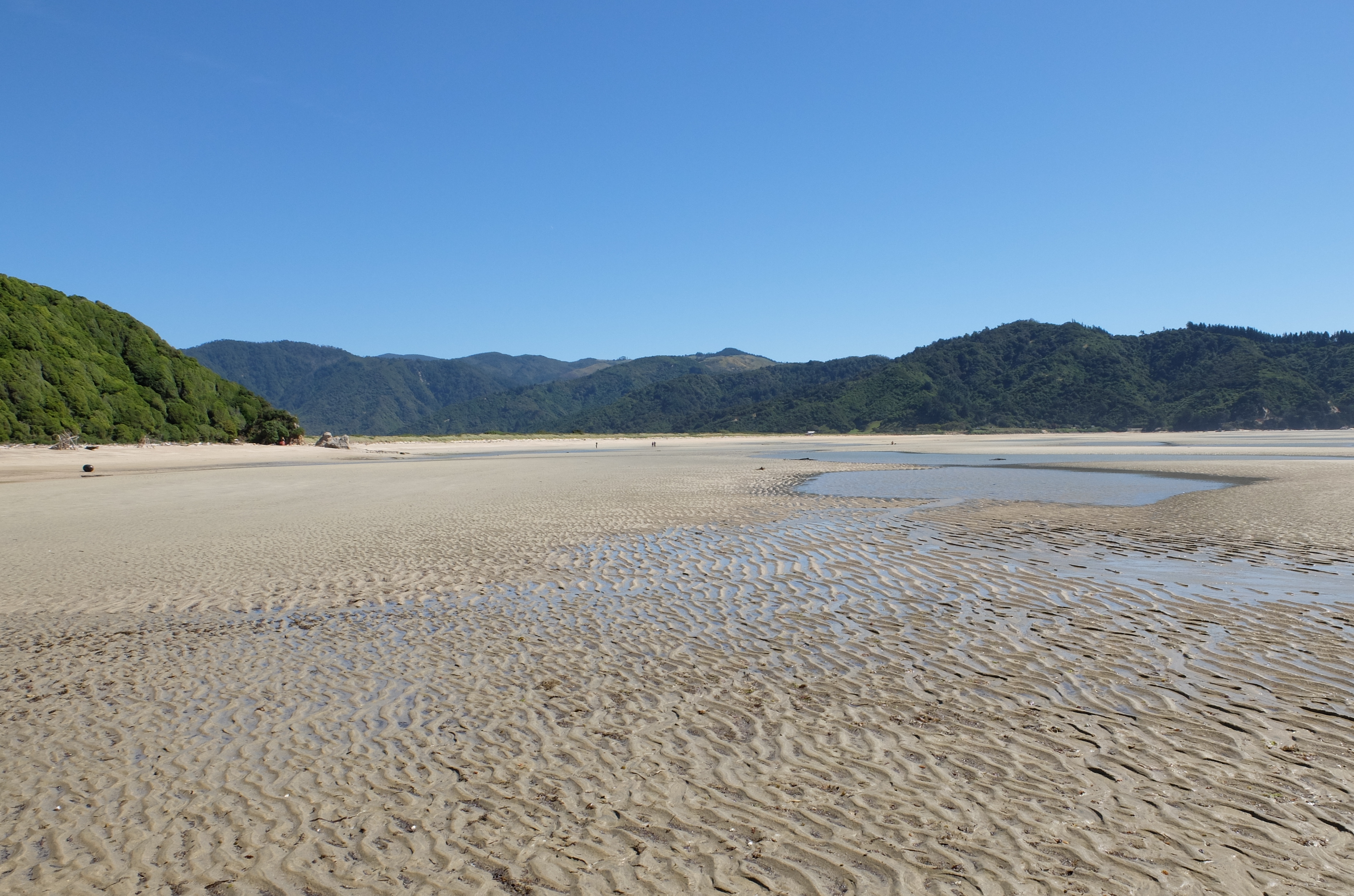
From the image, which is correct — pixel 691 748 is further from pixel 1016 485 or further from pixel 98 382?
pixel 98 382

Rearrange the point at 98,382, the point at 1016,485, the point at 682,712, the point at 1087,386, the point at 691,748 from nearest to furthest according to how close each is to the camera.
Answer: the point at 691,748
the point at 682,712
the point at 1016,485
the point at 98,382
the point at 1087,386

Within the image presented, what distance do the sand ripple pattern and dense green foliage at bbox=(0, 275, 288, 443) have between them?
41.1m

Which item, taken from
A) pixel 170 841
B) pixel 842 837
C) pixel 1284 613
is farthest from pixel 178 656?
pixel 1284 613

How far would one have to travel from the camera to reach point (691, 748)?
5336 millimetres

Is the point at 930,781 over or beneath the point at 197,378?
beneath

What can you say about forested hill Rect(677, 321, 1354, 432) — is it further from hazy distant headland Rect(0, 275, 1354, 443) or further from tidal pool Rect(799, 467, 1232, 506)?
tidal pool Rect(799, 467, 1232, 506)

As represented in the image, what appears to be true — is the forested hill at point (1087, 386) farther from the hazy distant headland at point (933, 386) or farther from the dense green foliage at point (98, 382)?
the dense green foliage at point (98, 382)

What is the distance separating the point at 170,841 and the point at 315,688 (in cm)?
267

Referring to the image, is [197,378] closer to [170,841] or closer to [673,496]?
[673,496]

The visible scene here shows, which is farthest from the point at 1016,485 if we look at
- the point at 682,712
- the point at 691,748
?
the point at 691,748

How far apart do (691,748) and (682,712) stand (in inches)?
29.3

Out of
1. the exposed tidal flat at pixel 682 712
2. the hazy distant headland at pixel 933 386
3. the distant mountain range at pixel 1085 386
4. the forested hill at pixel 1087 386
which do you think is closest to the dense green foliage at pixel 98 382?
the hazy distant headland at pixel 933 386

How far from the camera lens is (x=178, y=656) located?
771cm

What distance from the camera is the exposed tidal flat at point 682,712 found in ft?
12.8
